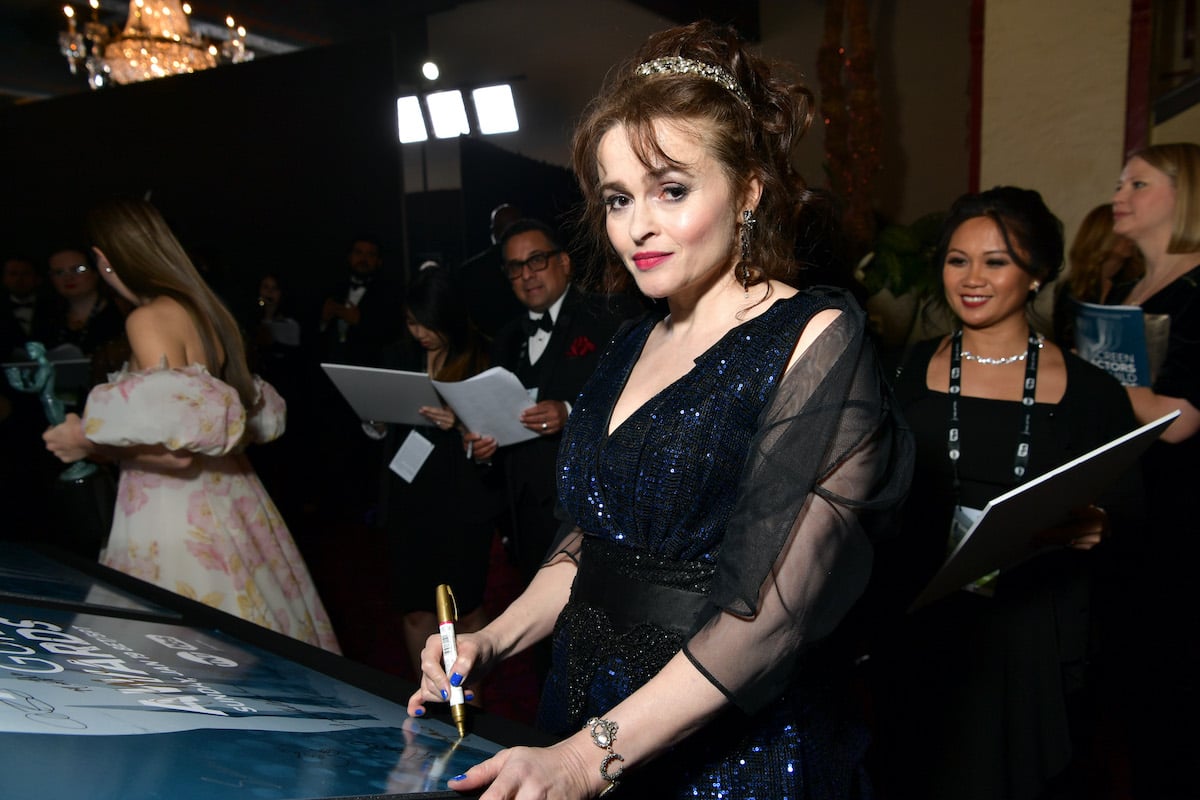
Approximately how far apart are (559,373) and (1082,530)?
1.68 m

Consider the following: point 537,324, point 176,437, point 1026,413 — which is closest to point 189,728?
point 176,437

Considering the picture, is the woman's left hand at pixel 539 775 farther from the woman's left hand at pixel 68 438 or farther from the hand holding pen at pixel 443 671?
the woman's left hand at pixel 68 438

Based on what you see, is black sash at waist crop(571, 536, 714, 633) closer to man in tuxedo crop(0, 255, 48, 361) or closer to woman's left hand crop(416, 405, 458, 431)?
woman's left hand crop(416, 405, 458, 431)

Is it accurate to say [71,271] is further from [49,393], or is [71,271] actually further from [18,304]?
[49,393]

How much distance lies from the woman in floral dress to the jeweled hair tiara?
1594mm

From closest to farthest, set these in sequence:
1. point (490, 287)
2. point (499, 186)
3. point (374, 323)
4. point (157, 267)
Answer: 1. point (157, 267)
2. point (490, 287)
3. point (374, 323)
4. point (499, 186)

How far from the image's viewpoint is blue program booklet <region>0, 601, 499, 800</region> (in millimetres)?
818

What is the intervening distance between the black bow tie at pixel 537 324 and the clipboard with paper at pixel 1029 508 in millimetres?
1849

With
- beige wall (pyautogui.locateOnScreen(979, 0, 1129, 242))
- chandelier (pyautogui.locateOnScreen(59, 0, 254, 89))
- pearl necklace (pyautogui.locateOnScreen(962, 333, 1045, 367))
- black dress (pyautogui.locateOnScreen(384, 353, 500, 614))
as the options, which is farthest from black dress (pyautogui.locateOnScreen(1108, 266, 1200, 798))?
→ chandelier (pyautogui.locateOnScreen(59, 0, 254, 89))

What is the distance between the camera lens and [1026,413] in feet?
6.62

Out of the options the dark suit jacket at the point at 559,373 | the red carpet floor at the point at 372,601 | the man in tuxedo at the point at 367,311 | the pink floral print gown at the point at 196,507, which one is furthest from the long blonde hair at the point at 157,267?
the man in tuxedo at the point at 367,311

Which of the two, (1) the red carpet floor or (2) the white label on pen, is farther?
(1) the red carpet floor

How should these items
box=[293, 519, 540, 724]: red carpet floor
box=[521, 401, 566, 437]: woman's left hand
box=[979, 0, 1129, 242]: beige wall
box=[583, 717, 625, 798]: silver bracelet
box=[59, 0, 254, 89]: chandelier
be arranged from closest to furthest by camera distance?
box=[583, 717, 625, 798]: silver bracelet, box=[521, 401, 566, 437]: woman's left hand, box=[293, 519, 540, 724]: red carpet floor, box=[979, 0, 1129, 242]: beige wall, box=[59, 0, 254, 89]: chandelier

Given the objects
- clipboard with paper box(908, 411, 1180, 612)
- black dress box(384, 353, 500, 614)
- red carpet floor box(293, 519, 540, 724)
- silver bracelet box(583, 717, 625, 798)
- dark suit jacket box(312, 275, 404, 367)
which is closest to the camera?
silver bracelet box(583, 717, 625, 798)
